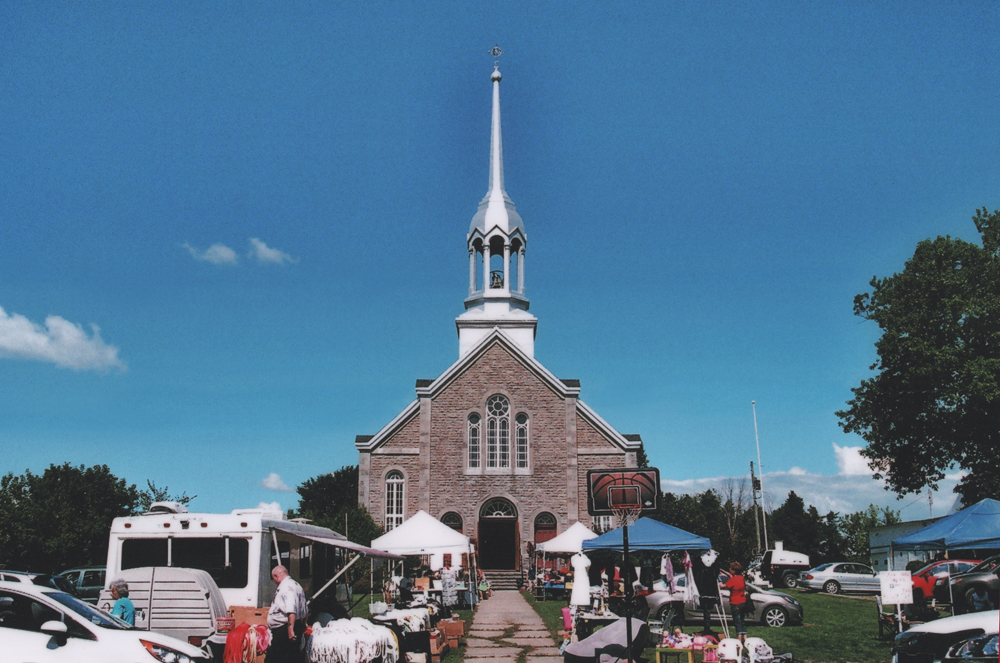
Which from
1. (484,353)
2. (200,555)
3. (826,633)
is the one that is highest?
(484,353)

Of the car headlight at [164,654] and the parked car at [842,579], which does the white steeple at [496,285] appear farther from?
the car headlight at [164,654]

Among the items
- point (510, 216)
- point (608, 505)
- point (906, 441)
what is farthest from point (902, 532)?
point (608, 505)

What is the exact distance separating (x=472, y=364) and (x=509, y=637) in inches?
725

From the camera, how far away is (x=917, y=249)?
34875mm

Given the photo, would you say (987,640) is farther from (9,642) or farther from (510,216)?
(510,216)

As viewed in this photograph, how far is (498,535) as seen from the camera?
3369cm

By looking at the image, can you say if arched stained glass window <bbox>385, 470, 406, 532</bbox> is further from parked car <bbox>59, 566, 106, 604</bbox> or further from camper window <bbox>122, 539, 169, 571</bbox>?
camper window <bbox>122, 539, 169, 571</bbox>

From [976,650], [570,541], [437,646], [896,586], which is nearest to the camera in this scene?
[976,650]

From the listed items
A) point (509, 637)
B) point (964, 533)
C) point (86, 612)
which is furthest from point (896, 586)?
point (86, 612)

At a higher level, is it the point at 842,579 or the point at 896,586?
the point at 896,586

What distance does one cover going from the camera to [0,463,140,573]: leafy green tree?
32.1 meters

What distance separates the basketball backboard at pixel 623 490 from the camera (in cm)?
1006

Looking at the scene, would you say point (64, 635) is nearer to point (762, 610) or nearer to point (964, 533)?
point (762, 610)

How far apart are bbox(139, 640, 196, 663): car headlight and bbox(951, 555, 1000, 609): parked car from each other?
1650 cm
